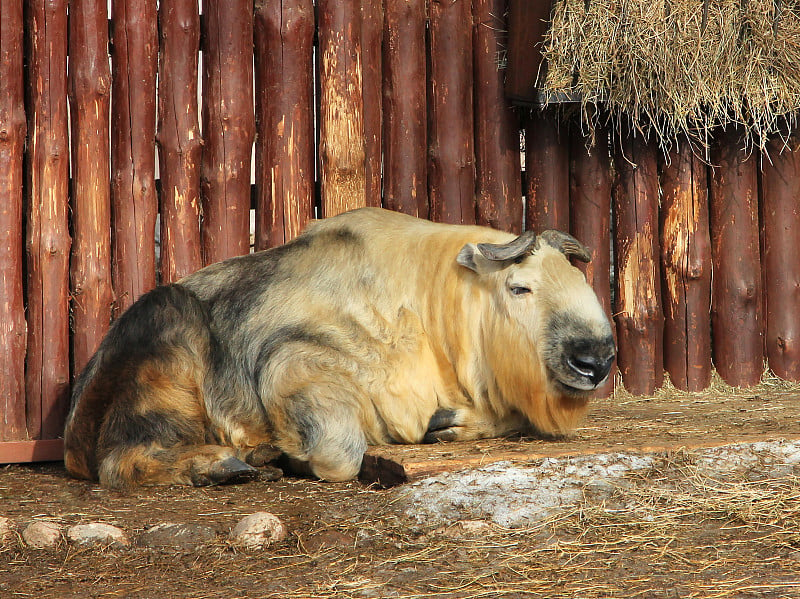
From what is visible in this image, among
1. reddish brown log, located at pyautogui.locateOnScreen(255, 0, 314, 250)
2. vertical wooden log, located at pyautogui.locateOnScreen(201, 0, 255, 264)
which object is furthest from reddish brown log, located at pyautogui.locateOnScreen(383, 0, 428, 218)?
vertical wooden log, located at pyautogui.locateOnScreen(201, 0, 255, 264)

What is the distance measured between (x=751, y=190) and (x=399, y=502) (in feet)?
11.4

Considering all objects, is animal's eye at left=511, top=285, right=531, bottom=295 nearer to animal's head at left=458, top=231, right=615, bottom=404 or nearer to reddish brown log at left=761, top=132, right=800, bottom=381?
animal's head at left=458, top=231, right=615, bottom=404

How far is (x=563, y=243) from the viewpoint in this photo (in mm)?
4891

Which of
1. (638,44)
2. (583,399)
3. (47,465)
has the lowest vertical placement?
(47,465)

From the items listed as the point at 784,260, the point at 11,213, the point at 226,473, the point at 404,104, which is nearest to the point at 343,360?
the point at 226,473

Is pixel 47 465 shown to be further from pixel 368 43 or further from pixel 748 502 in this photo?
pixel 748 502

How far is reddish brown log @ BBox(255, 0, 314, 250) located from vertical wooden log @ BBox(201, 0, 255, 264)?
8cm

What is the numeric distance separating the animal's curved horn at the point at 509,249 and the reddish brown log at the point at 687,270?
1.83 meters

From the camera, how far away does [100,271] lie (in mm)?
5551

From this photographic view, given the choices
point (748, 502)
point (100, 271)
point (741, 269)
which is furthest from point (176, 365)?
point (741, 269)

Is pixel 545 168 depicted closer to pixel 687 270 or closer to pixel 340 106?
pixel 687 270

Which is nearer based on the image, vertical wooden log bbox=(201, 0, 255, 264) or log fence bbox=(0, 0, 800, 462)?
log fence bbox=(0, 0, 800, 462)

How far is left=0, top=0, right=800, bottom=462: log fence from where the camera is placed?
18.1ft

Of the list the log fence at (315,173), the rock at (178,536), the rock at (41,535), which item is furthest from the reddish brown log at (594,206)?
the rock at (41,535)
